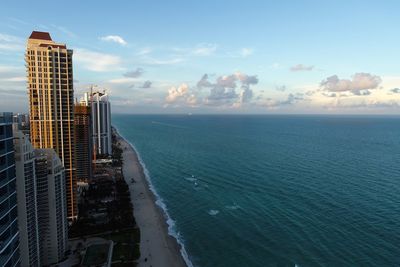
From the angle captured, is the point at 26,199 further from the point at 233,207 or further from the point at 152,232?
the point at 233,207

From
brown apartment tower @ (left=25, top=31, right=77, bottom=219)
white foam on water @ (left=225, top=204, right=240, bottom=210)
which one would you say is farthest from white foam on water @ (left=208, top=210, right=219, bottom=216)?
brown apartment tower @ (left=25, top=31, right=77, bottom=219)

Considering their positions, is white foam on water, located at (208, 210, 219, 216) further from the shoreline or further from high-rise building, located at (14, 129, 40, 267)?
high-rise building, located at (14, 129, 40, 267)

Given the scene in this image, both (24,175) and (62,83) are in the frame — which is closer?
(24,175)

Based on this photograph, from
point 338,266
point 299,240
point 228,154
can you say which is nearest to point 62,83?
point 299,240

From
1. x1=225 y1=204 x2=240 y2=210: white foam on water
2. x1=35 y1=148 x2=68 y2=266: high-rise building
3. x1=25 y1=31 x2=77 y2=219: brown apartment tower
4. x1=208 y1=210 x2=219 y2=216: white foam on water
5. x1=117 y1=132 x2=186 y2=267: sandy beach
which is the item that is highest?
x1=25 y1=31 x2=77 y2=219: brown apartment tower

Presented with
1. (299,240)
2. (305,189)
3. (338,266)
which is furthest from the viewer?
(305,189)

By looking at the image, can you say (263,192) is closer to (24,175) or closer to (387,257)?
(387,257)

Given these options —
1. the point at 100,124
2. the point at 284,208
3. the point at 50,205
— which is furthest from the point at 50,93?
the point at 100,124
